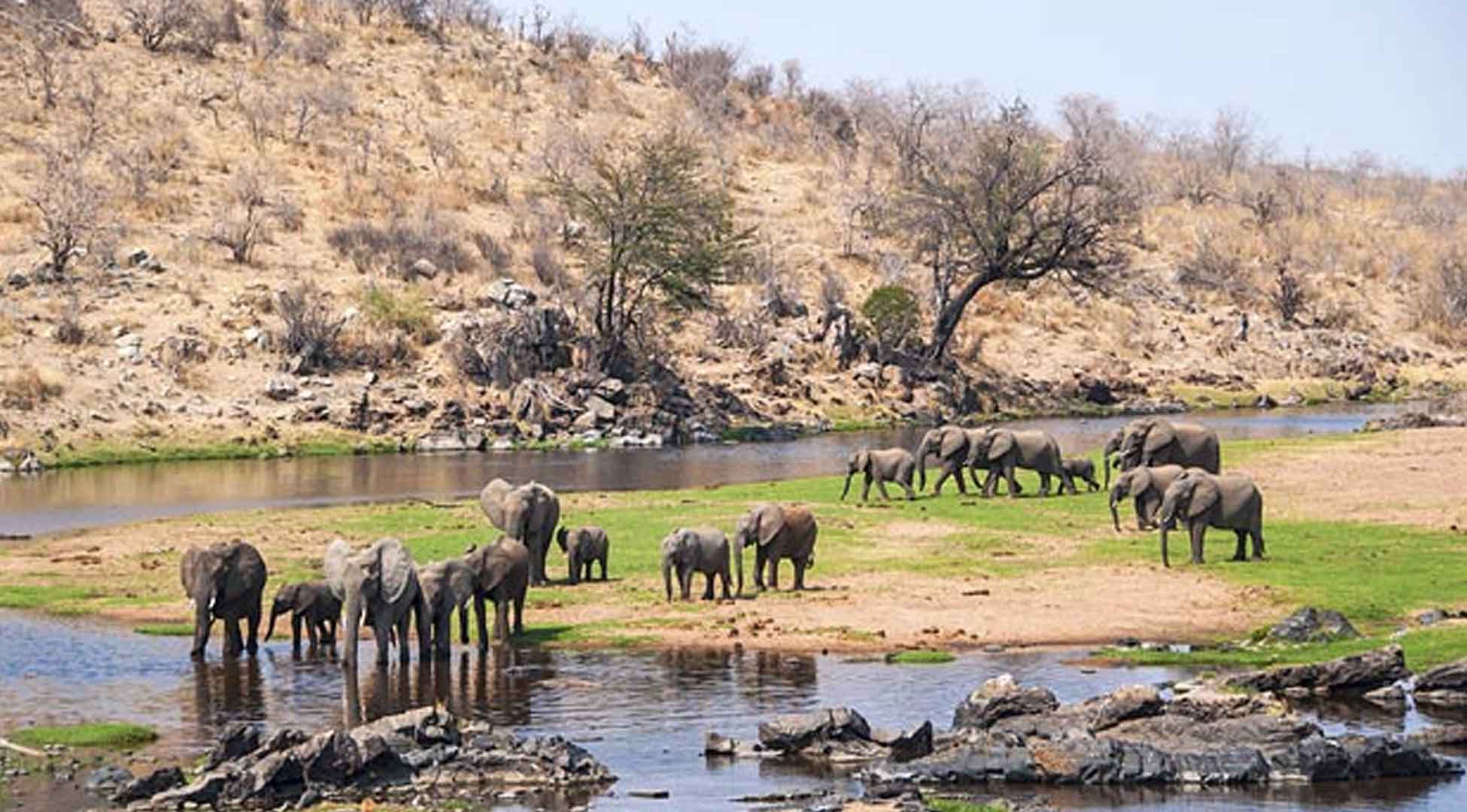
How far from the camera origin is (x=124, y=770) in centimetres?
2102

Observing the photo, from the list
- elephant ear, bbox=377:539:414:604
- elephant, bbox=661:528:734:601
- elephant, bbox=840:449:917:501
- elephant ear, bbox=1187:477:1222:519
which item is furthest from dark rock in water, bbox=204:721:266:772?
elephant, bbox=840:449:917:501

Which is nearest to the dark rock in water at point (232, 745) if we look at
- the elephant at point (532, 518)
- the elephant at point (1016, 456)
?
the elephant at point (532, 518)

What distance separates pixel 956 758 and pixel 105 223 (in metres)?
59.1

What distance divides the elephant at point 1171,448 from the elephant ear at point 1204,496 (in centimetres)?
962

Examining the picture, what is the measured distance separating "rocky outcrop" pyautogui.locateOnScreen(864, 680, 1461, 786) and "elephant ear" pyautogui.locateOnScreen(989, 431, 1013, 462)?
23382 millimetres

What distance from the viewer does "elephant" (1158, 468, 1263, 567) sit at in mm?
34531

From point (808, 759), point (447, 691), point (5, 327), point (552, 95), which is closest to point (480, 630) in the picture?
point (447, 691)

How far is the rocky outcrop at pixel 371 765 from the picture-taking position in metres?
20.1

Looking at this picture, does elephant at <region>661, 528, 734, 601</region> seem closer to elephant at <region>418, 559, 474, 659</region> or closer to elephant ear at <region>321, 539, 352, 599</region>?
elephant at <region>418, 559, 474, 659</region>

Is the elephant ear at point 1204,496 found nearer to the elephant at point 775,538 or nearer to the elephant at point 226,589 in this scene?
the elephant at point 775,538

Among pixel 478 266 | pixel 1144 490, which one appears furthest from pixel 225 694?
pixel 478 266

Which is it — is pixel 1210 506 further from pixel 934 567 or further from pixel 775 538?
pixel 775 538

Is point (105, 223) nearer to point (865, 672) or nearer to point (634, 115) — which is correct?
point (634, 115)

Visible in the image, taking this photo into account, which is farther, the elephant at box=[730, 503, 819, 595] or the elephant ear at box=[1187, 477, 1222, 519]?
the elephant ear at box=[1187, 477, 1222, 519]
